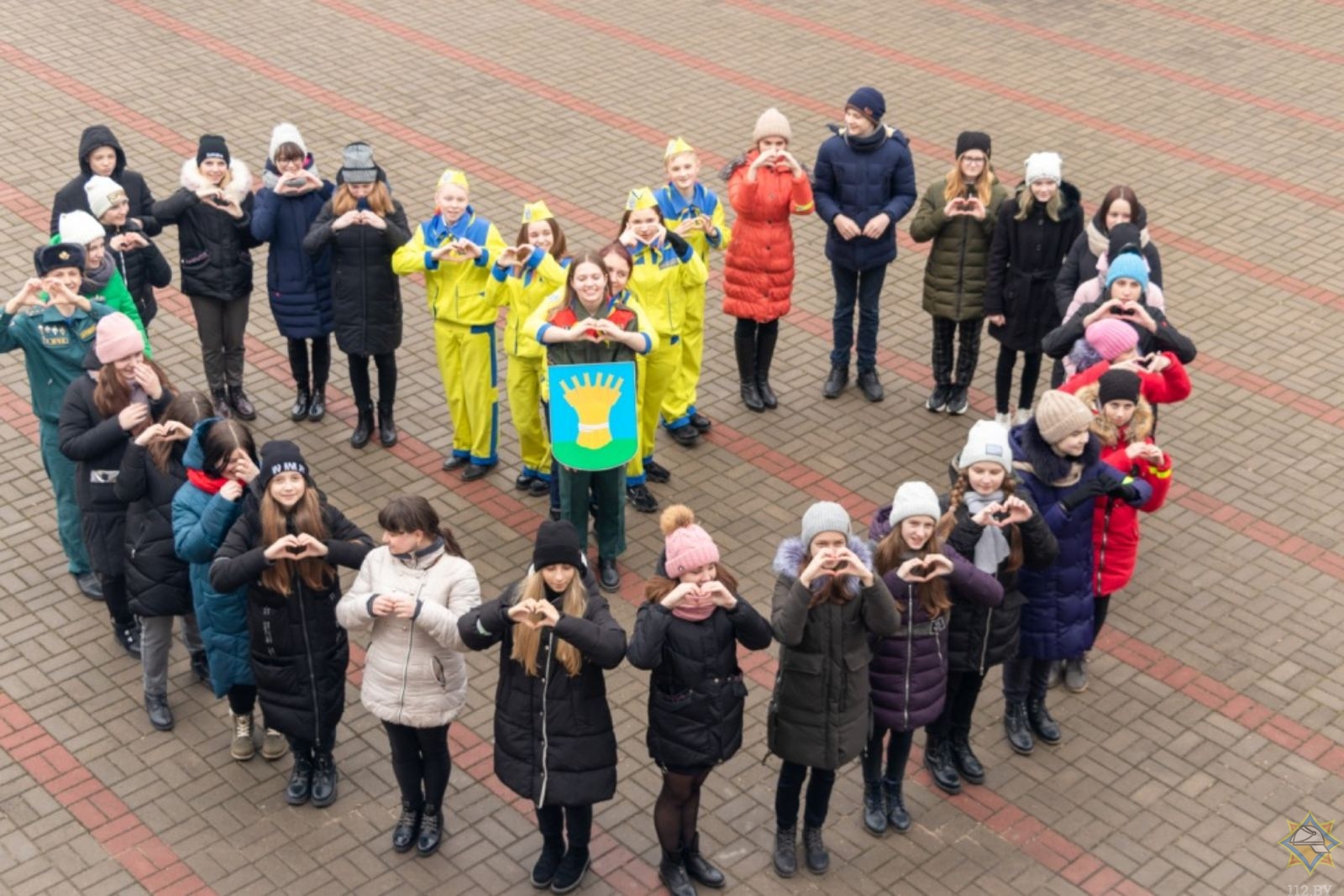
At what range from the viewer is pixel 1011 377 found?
1184cm

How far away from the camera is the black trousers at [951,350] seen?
11930mm

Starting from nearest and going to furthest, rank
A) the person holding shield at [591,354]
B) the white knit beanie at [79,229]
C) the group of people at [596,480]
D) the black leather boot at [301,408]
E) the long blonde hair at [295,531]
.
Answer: the group of people at [596,480], the long blonde hair at [295,531], the person holding shield at [591,354], the white knit beanie at [79,229], the black leather boot at [301,408]

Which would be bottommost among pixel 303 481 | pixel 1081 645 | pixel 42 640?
pixel 42 640

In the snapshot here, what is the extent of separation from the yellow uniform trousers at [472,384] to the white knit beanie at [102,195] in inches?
83.5

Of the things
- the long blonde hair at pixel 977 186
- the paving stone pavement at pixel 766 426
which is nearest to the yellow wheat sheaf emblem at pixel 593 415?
the paving stone pavement at pixel 766 426

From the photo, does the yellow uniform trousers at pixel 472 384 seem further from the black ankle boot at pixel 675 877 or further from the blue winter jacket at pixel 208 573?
the black ankle boot at pixel 675 877

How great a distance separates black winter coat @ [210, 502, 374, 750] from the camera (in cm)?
795

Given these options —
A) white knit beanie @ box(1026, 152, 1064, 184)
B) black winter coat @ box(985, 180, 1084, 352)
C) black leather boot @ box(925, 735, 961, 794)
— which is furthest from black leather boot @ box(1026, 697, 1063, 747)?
white knit beanie @ box(1026, 152, 1064, 184)

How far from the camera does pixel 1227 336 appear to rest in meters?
13.1

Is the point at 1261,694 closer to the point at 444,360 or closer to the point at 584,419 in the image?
the point at 584,419

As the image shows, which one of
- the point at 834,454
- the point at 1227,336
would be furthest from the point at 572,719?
the point at 1227,336

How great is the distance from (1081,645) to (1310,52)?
1172cm

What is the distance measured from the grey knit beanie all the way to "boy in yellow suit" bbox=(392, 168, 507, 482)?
3777 mm

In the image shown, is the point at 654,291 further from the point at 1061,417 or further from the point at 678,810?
the point at 678,810
